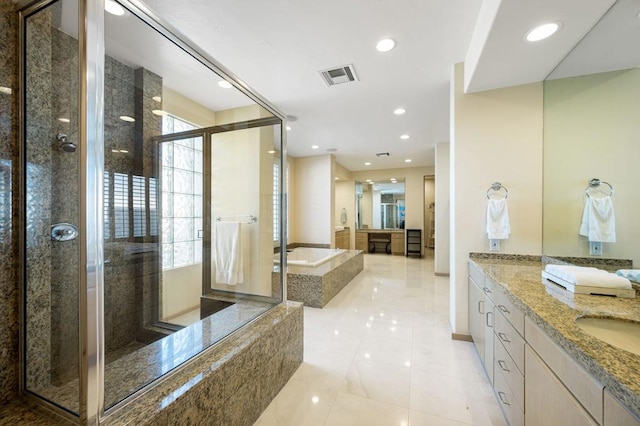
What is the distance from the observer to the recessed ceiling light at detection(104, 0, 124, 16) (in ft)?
3.27

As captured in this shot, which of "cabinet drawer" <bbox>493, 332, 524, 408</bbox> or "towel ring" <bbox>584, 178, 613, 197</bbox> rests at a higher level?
"towel ring" <bbox>584, 178, 613, 197</bbox>

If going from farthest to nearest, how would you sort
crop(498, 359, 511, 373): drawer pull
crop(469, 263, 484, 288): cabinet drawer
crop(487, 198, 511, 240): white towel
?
crop(487, 198, 511, 240): white towel → crop(469, 263, 484, 288): cabinet drawer → crop(498, 359, 511, 373): drawer pull

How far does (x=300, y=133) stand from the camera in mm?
4602

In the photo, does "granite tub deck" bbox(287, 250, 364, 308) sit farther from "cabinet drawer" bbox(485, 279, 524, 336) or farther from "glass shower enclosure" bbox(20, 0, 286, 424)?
"cabinet drawer" bbox(485, 279, 524, 336)

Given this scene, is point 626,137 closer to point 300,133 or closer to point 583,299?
point 583,299

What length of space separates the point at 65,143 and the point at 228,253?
2.22 metres

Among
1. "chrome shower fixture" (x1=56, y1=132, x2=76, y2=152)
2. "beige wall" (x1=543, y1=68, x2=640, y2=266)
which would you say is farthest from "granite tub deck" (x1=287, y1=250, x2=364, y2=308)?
"chrome shower fixture" (x1=56, y1=132, x2=76, y2=152)

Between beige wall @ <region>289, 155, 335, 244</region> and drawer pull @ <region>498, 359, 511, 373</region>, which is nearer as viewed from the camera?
drawer pull @ <region>498, 359, 511, 373</region>

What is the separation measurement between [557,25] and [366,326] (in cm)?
294

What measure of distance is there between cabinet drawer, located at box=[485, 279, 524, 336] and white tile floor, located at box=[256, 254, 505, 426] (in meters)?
0.67

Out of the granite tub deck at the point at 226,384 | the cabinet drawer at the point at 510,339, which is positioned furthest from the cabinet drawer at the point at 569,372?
the granite tub deck at the point at 226,384

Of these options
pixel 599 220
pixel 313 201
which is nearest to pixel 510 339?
pixel 599 220

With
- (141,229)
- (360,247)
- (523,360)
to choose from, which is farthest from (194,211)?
(360,247)

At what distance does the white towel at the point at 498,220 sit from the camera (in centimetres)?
231
